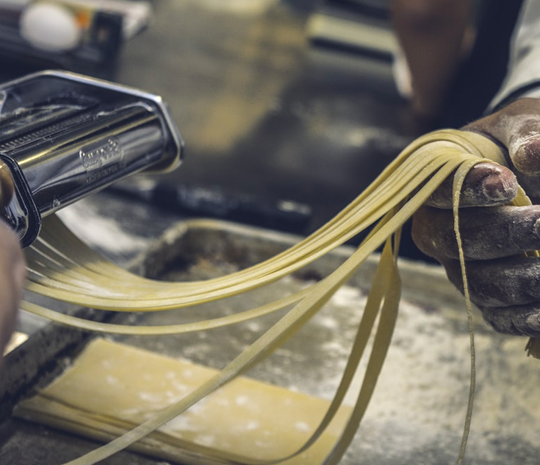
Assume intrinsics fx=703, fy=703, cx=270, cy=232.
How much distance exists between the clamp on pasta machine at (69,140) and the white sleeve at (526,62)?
627mm

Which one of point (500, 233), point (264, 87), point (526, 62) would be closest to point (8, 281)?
point (500, 233)

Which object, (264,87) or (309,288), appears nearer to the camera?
(309,288)

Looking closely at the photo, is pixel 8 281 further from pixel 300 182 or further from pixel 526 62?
pixel 300 182

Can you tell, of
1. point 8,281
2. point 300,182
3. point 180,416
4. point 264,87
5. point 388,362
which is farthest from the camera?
point 264,87

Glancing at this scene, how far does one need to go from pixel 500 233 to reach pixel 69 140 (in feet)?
1.76

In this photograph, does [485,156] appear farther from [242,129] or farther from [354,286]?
[242,129]

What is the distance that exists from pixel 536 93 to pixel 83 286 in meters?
0.84

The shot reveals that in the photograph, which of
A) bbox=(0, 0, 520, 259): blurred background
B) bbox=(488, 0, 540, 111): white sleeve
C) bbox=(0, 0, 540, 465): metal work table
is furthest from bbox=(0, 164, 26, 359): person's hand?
bbox=(0, 0, 520, 259): blurred background

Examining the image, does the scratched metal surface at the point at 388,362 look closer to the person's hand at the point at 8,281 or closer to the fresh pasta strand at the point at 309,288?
the fresh pasta strand at the point at 309,288

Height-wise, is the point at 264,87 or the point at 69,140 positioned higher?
the point at 69,140

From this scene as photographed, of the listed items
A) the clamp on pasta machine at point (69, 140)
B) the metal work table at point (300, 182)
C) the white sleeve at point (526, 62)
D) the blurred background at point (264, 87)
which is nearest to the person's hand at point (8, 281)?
the clamp on pasta machine at point (69, 140)

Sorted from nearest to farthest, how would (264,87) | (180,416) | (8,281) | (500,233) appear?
1. (8,281)
2. (500,233)
3. (180,416)
4. (264,87)

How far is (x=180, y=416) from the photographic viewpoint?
104 cm

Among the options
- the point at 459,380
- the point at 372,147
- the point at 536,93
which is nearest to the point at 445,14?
the point at 372,147
